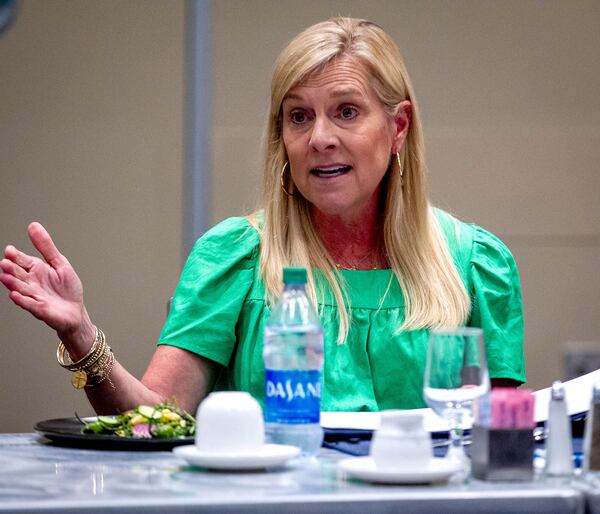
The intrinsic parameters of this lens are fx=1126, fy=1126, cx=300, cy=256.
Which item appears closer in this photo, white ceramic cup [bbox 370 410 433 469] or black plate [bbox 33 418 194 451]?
white ceramic cup [bbox 370 410 433 469]

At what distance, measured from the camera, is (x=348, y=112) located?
2223 mm

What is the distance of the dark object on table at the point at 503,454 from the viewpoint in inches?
47.2

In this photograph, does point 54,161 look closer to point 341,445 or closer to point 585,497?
point 341,445

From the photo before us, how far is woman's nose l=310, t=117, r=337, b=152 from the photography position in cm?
214

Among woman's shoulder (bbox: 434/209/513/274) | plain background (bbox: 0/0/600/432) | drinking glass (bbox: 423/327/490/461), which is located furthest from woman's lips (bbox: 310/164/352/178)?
plain background (bbox: 0/0/600/432)

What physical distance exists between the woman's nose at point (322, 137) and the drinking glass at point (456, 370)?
2.87ft

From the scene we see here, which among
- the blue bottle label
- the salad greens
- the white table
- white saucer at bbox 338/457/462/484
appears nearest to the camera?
the white table

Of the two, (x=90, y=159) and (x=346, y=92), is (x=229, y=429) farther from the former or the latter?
(x=90, y=159)

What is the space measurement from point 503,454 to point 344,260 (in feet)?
3.68

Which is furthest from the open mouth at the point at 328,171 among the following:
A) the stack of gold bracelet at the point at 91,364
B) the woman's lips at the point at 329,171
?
the stack of gold bracelet at the point at 91,364

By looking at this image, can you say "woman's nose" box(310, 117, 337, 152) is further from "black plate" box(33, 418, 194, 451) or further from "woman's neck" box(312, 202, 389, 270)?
"black plate" box(33, 418, 194, 451)

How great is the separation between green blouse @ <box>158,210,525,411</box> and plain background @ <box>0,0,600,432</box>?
1.51m

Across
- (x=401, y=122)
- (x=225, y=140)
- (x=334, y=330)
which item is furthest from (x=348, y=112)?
(x=225, y=140)

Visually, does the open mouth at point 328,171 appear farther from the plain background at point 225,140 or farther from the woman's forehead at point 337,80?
the plain background at point 225,140
